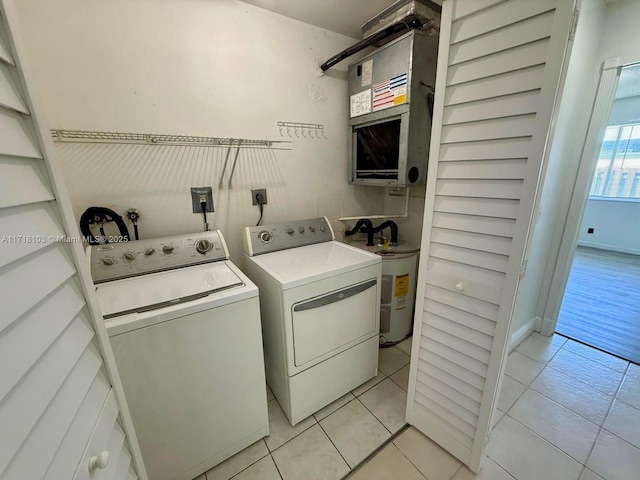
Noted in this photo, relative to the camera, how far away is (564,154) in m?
1.91

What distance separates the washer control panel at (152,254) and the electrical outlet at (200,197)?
202 mm

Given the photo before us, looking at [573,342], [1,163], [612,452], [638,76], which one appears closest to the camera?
[1,163]

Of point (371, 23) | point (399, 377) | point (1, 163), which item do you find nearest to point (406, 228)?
point (399, 377)

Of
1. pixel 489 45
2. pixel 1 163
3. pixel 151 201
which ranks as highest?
pixel 489 45

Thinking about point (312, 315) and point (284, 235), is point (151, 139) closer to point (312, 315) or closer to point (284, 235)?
point (284, 235)

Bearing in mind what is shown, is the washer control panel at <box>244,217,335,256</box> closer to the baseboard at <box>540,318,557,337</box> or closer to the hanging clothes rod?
the hanging clothes rod

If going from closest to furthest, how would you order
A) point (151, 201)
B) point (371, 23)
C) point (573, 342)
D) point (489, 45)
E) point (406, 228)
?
point (489, 45)
point (151, 201)
point (371, 23)
point (573, 342)
point (406, 228)

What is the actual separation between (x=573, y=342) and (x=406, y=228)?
1672mm

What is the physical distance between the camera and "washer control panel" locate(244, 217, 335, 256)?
169 cm

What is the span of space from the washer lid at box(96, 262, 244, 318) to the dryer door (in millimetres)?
386

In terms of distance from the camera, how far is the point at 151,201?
61.7 inches

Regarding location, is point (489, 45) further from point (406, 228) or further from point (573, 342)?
point (573, 342)

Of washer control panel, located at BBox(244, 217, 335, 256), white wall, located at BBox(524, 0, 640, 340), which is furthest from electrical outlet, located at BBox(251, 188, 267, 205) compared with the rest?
white wall, located at BBox(524, 0, 640, 340)

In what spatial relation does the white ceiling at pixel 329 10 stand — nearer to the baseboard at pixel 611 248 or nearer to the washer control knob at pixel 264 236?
the washer control knob at pixel 264 236
